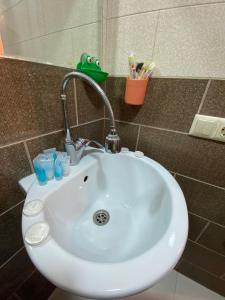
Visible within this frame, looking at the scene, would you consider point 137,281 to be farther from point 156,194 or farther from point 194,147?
point 194,147

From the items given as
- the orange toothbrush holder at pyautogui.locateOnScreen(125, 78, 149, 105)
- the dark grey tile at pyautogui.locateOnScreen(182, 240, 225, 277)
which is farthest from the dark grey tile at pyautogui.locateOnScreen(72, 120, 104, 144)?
the dark grey tile at pyautogui.locateOnScreen(182, 240, 225, 277)

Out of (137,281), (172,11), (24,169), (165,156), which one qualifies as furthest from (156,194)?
(172,11)

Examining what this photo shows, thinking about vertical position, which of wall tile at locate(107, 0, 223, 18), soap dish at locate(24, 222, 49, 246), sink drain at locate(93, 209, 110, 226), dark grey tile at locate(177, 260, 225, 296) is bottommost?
dark grey tile at locate(177, 260, 225, 296)

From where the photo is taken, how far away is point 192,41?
496 millimetres

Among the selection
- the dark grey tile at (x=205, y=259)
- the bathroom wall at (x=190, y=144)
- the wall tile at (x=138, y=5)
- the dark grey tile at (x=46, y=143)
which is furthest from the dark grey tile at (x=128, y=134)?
the dark grey tile at (x=205, y=259)

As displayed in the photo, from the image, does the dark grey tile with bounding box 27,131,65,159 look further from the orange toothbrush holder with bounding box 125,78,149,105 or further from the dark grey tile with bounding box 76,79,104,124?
the orange toothbrush holder with bounding box 125,78,149,105

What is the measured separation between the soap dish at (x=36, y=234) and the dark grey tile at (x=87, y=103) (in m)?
0.44

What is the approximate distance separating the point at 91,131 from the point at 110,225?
1.47ft

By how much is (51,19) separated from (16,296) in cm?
121

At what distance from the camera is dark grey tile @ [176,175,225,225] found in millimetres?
645

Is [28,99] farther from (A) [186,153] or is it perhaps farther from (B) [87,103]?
(A) [186,153]

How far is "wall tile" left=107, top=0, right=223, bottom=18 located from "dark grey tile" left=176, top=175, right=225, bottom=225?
0.66 metres

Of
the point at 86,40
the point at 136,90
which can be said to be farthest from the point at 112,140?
the point at 86,40

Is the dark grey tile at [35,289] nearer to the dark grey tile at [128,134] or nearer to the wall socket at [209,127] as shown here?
the dark grey tile at [128,134]
